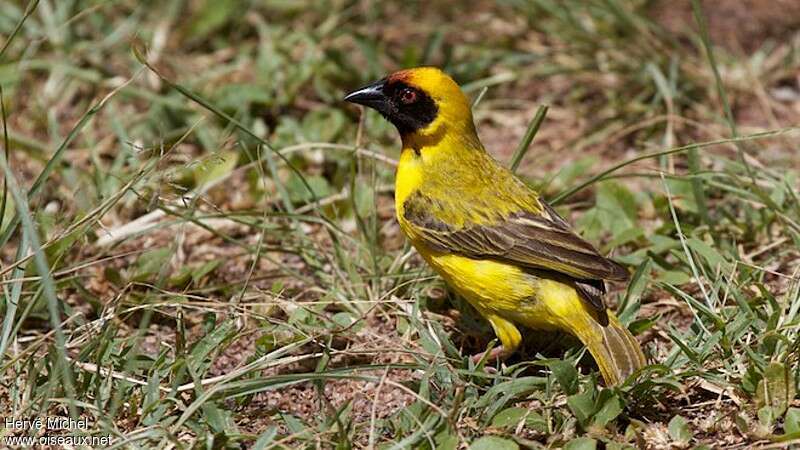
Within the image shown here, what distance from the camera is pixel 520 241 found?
4133 millimetres

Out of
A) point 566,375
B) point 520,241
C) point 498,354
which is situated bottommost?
point 498,354

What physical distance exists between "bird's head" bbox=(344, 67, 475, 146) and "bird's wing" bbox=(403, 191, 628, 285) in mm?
355

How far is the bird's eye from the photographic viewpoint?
448 centimetres

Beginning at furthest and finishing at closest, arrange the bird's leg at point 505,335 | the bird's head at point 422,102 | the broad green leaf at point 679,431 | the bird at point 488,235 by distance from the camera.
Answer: the bird's head at point 422,102 < the bird's leg at point 505,335 < the bird at point 488,235 < the broad green leaf at point 679,431

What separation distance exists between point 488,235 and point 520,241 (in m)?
0.13

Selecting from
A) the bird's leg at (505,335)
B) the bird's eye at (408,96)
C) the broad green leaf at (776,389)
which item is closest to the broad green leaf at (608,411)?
the broad green leaf at (776,389)

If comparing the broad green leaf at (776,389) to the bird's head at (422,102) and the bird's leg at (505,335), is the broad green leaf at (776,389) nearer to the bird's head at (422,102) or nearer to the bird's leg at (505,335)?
the bird's leg at (505,335)

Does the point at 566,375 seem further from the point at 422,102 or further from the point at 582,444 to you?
the point at 422,102

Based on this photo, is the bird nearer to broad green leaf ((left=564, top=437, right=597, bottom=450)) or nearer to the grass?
the grass

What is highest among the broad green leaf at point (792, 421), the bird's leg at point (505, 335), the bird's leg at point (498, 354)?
the broad green leaf at point (792, 421)

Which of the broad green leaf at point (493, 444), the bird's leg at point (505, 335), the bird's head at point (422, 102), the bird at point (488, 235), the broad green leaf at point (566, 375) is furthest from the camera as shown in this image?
the bird's head at point (422, 102)

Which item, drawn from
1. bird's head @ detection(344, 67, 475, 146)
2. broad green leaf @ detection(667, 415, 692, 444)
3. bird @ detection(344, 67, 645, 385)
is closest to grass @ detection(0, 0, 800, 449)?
broad green leaf @ detection(667, 415, 692, 444)

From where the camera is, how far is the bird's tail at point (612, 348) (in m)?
3.78

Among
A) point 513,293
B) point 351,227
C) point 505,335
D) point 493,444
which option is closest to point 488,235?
point 513,293
